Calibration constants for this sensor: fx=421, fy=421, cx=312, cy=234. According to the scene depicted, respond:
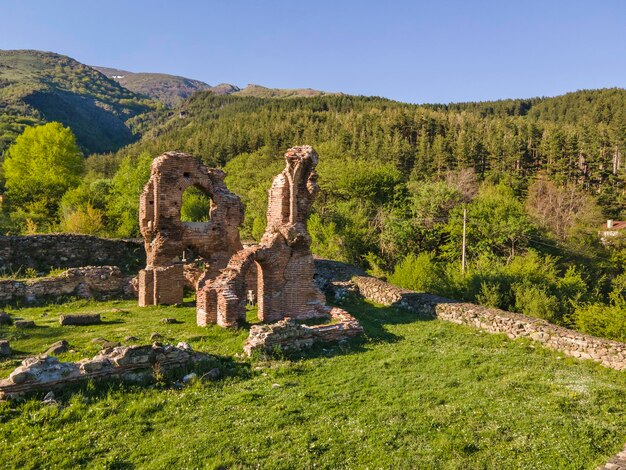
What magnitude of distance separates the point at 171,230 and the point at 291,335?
324 inches

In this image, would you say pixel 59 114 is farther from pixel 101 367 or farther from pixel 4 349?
pixel 101 367

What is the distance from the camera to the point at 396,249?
33625mm

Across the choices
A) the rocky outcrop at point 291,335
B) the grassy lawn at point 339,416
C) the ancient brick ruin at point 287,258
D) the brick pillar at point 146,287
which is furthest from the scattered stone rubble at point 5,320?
the rocky outcrop at point 291,335

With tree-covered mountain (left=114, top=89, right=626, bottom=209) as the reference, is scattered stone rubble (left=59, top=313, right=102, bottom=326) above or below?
below

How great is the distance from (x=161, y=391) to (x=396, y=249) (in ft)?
90.4

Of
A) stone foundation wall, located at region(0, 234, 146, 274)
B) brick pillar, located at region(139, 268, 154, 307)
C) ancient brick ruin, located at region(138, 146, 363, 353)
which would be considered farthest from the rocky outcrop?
stone foundation wall, located at region(0, 234, 146, 274)

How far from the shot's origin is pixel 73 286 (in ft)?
57.1

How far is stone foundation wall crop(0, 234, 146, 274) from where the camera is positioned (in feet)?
70.4

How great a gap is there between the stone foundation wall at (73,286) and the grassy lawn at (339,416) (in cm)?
626

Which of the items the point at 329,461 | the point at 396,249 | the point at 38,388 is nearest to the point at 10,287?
the point at 38,388

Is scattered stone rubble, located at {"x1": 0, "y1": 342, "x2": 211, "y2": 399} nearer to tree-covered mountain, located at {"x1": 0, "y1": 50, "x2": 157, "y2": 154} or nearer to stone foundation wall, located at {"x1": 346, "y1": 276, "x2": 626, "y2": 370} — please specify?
stone foundation wall, located at {"x1": 346, "y1": 276, "x2": 626, "y2": 370}

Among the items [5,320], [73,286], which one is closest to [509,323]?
[5,320]

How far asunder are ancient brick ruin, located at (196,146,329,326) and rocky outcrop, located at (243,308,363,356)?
2401mm

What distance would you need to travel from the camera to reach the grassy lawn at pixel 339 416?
Answer: 5.96 meters
